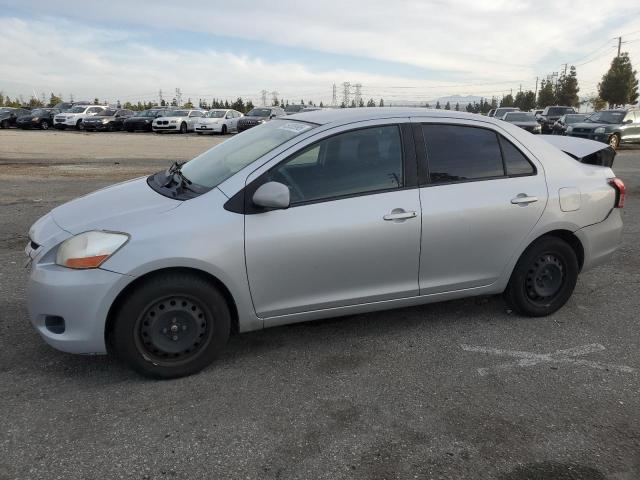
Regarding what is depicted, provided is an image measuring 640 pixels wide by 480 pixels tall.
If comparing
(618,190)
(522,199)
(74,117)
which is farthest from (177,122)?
(522,199)

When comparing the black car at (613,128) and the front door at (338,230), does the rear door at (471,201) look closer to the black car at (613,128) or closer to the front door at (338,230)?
the front door at (338,230)

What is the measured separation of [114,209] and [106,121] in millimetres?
35195

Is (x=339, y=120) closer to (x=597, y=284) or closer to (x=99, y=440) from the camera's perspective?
(x=99, y=440)

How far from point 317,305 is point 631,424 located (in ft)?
6.30

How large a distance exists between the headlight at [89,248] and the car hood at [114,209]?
59mm

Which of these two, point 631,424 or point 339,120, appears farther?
point 339,120

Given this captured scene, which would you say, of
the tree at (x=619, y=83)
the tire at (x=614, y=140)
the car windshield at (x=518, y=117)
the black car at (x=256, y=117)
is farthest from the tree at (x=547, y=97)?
the tire at (x=614, y=140)

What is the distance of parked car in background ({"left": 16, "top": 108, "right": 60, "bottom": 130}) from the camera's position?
37.2 meters

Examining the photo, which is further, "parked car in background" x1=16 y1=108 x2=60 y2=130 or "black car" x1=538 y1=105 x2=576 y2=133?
"parked car in background" x1=16 y1=108 x2=60 y2=130

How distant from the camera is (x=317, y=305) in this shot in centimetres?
367

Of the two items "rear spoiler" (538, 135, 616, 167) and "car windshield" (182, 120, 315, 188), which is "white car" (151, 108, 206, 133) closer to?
"car windshield" (182, 120, 315, 188)

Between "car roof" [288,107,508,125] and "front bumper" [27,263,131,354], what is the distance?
1.79 m

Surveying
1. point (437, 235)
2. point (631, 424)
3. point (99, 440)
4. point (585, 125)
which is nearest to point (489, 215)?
point (437, 235)

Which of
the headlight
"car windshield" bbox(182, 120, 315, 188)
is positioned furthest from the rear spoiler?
the headlight
